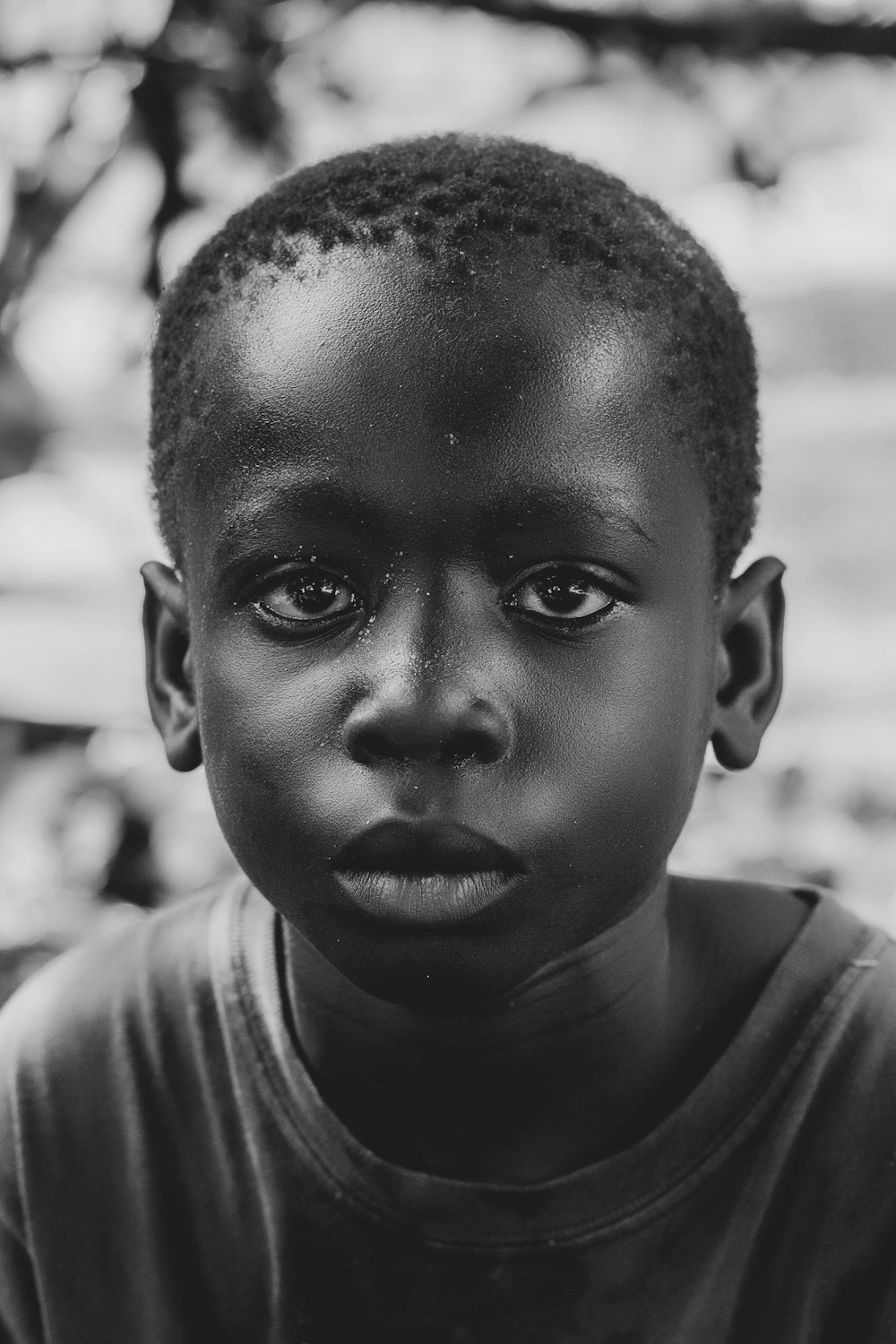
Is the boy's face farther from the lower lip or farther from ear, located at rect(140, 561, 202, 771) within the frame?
ear, located at rect(140, 561, 202, 771)

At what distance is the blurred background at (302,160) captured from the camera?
291cm

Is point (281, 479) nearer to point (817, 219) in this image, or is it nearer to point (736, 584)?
point (736, 584)

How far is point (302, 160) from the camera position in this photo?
287 centimetres

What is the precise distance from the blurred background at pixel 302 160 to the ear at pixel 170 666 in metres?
1.46

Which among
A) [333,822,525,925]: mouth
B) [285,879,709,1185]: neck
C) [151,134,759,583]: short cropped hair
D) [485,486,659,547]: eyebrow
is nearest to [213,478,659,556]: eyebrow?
[485,486,659,547]: eyebrow

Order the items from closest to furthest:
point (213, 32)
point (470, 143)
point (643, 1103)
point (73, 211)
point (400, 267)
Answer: point (400, 267) → point (470, 143) → point (643, 1103) → point (213, 32) → point (73, 211)

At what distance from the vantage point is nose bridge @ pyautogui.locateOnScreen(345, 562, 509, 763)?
105cm

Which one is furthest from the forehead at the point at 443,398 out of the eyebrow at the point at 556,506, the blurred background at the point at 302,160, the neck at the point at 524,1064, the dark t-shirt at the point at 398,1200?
the blurred background at the point at 302,160

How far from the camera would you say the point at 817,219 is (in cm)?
328

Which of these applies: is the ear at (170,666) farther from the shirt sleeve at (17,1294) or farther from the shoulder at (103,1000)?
the shirt sleeve at (17,1294)

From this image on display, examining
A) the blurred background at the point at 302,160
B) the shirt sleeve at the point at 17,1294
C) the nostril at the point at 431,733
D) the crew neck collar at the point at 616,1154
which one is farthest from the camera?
the blurred background at the point at 302,160

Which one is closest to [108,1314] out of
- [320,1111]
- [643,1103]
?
[320,1111]

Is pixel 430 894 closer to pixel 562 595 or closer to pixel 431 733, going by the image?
pixel 431 733

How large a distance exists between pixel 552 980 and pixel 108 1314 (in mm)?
514
